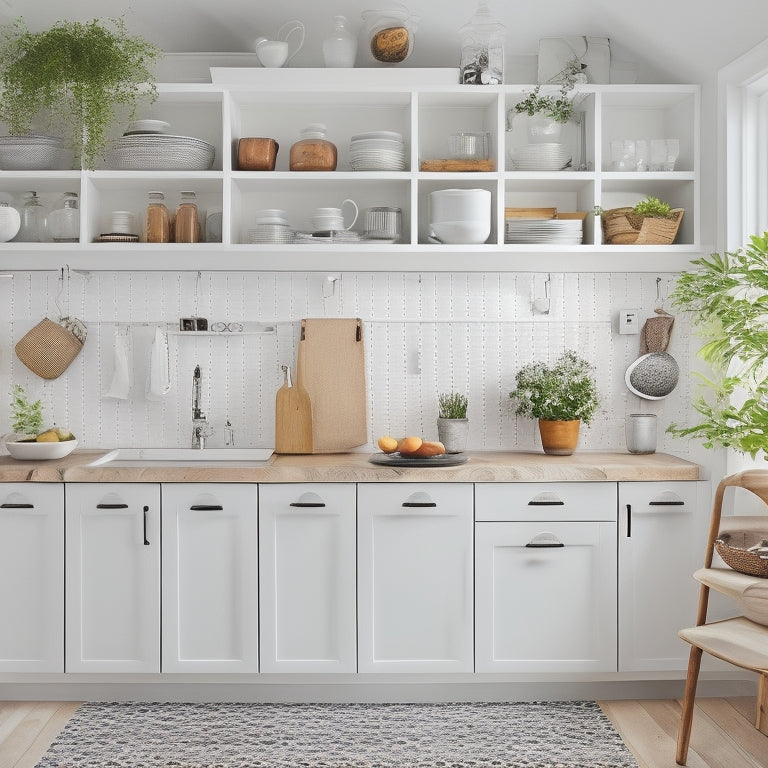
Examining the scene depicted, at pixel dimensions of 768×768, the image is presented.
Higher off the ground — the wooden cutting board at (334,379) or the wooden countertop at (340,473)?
the wooden cutting board at (334,379)

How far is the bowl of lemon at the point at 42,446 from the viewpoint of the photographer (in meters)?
3.03

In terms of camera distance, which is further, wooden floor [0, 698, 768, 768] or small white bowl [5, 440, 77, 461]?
small white bowl [5, 440, 77, 461]

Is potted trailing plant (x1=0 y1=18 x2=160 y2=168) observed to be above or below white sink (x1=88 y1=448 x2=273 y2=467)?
above

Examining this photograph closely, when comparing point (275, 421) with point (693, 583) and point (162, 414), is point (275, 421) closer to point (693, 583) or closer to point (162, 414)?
point (162, 414)

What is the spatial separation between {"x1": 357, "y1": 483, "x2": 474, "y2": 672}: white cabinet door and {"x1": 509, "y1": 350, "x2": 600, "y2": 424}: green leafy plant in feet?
1.82

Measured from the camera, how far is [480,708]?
2930 mm

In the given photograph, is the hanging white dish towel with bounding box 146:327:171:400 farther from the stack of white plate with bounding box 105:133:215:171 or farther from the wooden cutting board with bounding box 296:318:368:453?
the stack of white plate with bounding box 105:133:215:171

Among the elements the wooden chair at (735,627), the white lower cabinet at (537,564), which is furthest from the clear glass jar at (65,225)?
the wooden chair at (735,627)

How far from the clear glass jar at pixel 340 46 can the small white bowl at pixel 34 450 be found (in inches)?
70.8

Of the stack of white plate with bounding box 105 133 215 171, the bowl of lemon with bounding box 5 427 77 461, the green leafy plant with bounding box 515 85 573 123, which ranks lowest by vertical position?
the bowl of lemon with bounding box 5 427 77 461

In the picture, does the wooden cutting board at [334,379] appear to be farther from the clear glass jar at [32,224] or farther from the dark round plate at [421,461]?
the clear glass jar at [32,224]

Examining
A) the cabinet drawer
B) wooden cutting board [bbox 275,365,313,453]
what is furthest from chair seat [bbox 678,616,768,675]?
wooden cutting board [bbox 275,365,313,453]

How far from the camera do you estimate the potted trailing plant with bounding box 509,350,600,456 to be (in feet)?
10.5

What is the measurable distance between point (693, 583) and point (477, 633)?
804 mm
